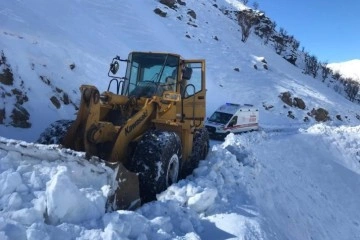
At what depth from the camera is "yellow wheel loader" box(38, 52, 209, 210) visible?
6.31 meters

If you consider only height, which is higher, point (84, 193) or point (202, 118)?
point (202, 118)

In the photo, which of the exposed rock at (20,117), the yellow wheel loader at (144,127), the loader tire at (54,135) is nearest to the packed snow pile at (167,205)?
the yellow wheel loader at (144,127)

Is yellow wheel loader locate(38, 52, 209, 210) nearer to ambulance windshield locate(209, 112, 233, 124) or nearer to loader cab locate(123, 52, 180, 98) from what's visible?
loader cab locate(123, 52, 180, 98)

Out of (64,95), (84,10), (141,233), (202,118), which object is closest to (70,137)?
(141,233)

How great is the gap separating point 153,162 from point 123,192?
46.0 inches

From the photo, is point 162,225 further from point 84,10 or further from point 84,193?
point 84,10

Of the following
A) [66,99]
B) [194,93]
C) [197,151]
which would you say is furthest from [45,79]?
[197,151]

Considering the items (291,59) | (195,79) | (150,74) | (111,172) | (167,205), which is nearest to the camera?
(111,172)

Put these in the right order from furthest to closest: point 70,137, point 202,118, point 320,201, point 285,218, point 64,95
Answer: point 64,95 < point 320,201 < point 202,118 < point 285,218 < point 70,137

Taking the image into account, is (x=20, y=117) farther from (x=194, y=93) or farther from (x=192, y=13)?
(x=192, y=13)

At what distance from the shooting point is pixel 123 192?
529cm

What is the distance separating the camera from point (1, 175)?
4379mm

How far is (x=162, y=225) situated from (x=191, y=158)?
12.8ft

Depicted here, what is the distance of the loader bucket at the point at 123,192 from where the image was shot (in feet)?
16.5
